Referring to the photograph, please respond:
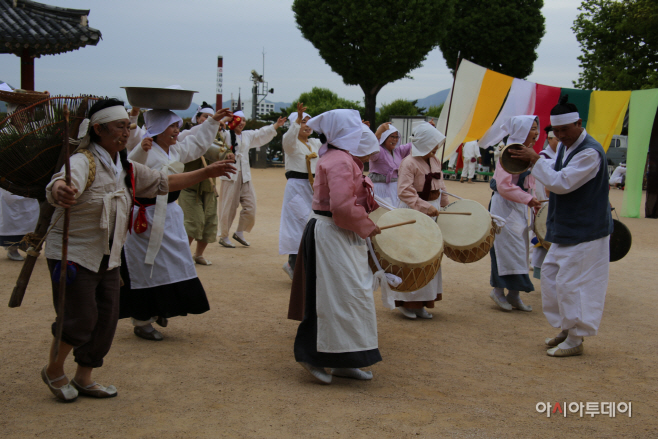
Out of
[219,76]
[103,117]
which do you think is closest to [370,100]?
[219,76]

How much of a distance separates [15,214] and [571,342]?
21.8 feet

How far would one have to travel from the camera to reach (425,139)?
562cm

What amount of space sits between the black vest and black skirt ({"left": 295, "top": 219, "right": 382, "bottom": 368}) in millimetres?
1796

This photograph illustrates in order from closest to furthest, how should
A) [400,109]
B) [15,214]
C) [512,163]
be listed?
[512,163]
[15,214]
[400,109]

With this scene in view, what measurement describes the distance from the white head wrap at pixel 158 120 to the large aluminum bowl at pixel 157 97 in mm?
74

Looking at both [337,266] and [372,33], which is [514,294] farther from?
[372,33]

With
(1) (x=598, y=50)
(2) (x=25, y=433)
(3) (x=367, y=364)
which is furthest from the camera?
(1) (x=598, y=50)

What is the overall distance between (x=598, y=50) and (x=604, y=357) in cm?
2500

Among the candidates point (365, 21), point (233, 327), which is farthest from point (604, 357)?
point (365, 21)

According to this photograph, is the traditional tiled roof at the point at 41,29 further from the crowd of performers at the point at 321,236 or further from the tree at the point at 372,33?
the tree at the point at 372,33

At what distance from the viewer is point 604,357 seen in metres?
4.59

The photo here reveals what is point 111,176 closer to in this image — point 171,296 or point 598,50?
point 171,296

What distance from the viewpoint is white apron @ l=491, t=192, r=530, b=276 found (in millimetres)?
6004

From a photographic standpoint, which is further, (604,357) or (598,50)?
(598,50)
